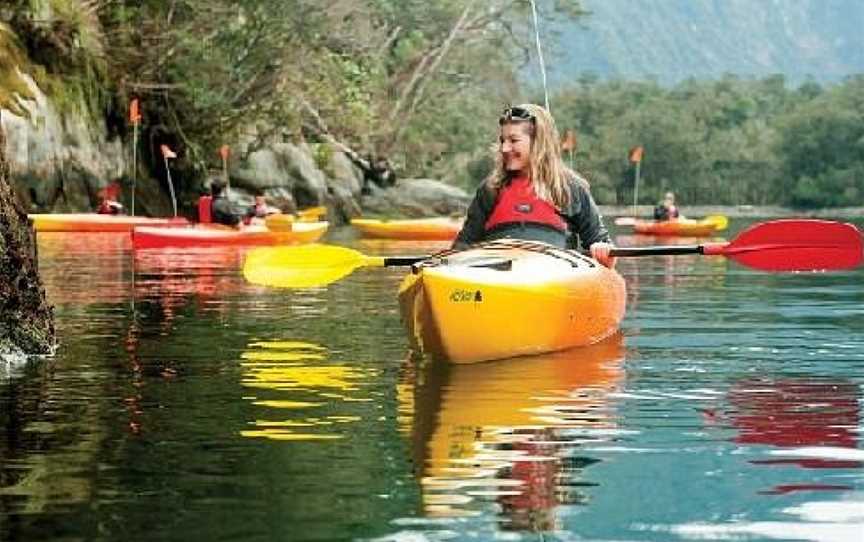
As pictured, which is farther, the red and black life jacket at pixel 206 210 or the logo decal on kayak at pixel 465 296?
the red and black life jacket at pixel 206 210

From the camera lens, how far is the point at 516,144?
31.4ft

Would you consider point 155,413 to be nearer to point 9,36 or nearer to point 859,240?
point 859,240

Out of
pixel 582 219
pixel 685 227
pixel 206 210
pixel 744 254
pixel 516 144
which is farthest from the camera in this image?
pixel 685 227

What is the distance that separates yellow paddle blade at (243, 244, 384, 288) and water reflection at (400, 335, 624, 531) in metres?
1.31

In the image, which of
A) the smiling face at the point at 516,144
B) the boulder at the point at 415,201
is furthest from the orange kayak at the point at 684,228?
the smiling face at the point at 516,144

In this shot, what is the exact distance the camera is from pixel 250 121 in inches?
1437

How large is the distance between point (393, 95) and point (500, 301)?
44201mm

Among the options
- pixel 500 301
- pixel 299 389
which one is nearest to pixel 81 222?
pixel 500 301

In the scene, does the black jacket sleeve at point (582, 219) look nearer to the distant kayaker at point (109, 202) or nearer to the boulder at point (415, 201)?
the distant kayaker at point (109, 202)

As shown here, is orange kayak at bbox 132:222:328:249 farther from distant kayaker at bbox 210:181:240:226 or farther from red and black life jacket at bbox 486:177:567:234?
red and black life jacket at bbox 486:177:567:234

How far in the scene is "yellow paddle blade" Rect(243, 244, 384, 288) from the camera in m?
9.93

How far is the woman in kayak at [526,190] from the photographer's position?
31.5 ft

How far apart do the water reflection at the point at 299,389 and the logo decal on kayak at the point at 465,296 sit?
48cm

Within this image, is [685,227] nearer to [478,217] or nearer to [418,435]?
[478,217]
